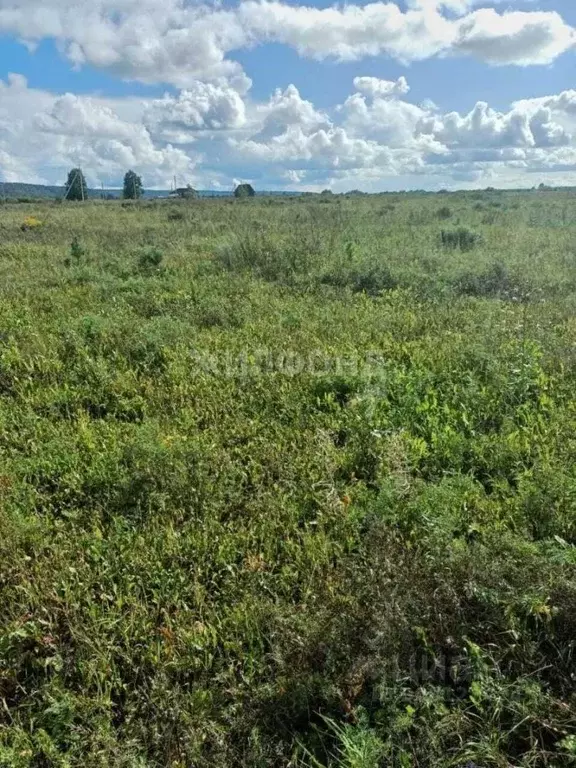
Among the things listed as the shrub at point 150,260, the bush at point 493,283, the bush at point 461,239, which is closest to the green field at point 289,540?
the bush at point 493,283

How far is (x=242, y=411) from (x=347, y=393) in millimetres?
962

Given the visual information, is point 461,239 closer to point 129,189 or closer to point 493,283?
point 493,283

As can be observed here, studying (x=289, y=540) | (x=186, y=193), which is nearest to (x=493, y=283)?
(x=289, y=540)

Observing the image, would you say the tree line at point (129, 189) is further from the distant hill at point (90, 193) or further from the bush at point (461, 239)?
the bush at point (461, 239)

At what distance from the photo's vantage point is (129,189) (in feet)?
A: 176

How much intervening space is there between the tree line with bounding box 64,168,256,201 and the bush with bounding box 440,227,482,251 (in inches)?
1392

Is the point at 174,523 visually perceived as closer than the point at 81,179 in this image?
Yes

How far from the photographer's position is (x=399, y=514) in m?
3.21

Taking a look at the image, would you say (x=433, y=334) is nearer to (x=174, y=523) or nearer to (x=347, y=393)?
Answer: (x=347, y=393)

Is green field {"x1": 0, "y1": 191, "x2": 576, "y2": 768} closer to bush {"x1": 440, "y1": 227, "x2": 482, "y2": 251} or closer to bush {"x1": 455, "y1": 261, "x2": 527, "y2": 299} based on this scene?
bush {"x1": 455, "y1": 261, "x2": 527, "y2": 299}

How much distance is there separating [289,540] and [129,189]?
56.5m

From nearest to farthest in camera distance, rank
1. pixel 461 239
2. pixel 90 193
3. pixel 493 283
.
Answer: pixel 493 283 < pixel 461 239 < pixel 90 193

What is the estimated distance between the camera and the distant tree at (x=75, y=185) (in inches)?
1867

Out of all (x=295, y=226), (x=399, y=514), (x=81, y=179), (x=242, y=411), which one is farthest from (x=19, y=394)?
(x=81, y=179)
